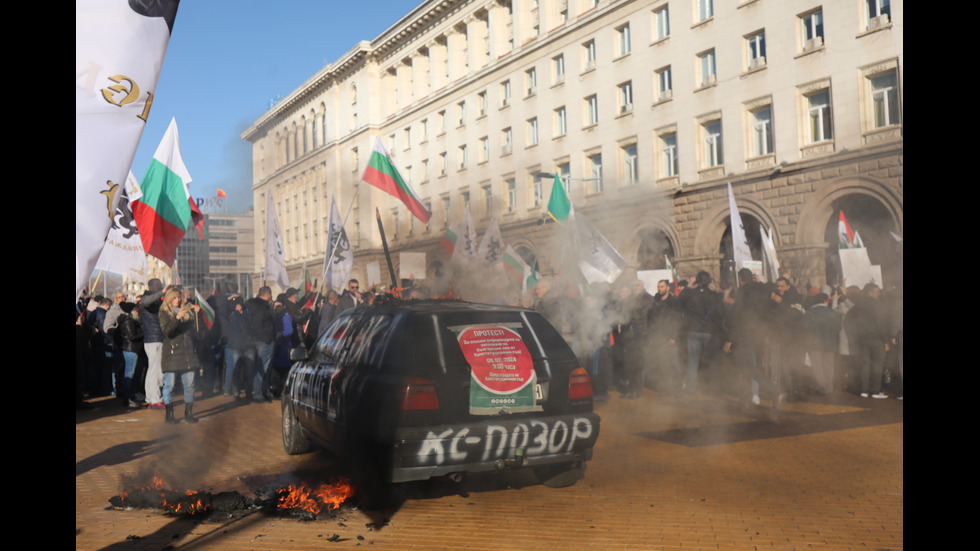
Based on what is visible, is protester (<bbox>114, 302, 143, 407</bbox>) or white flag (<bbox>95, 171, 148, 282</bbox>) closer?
white flag (<bbox>95, 171, 148, 282</bbox>)

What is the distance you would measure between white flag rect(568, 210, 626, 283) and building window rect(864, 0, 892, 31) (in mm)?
12755

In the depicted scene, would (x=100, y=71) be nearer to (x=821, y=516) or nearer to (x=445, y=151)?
(x=821, y=516)

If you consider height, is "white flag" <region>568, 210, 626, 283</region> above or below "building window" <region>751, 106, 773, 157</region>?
below

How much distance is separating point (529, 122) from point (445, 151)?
286 inches

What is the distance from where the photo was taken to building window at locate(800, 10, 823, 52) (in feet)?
73.7

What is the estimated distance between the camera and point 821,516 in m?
5.06

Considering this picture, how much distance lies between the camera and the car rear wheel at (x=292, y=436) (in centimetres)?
756

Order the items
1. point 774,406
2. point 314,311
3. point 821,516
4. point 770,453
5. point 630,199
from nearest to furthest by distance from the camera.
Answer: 1. point 821,516
2. point 770,453
3. point 774,406
4. point 314,311
5. point 630,199

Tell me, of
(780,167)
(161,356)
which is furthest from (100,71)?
(780,167)

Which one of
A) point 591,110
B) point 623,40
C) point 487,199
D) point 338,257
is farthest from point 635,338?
point 487,199

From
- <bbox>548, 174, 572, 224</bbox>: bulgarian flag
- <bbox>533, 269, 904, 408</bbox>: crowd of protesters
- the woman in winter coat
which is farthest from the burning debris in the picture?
<bbox>548, 174, 572, 224</bbox>: bulgarian flag

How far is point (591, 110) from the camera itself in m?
32.1

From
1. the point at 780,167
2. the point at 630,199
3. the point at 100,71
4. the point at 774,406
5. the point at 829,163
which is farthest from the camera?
the point at 630,199

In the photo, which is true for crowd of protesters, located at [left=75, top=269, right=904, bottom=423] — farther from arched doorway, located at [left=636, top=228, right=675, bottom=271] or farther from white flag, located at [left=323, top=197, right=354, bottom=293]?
arched doorway, located at [left=636, top=228, right=675, bottom=271]
